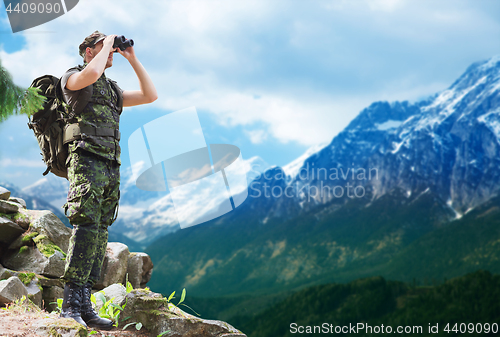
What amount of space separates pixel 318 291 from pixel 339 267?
1045 inches

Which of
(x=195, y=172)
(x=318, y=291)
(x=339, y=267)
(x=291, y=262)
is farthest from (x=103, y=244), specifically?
(x=291, y=262)

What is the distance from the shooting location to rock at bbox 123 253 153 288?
36.0 ft

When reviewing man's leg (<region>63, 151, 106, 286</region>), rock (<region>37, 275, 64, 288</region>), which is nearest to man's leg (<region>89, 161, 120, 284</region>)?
man's leg (<region>63, 151, 106, 286</region>)

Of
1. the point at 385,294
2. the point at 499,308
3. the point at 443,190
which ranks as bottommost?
the point at 499,308

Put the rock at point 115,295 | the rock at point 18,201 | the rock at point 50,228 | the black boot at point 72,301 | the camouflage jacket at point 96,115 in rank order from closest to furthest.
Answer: the black boot at point 72,301 < the camouflage jacket at point 96,115 < the rock at point 115,295 < the rock at point 50,228 < the rock at point 18,201

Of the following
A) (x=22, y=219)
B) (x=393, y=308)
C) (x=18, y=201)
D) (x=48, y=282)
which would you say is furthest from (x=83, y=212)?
(x=393, y=308)

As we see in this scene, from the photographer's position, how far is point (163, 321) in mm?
5762

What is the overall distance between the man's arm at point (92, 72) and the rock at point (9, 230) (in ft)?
17.4

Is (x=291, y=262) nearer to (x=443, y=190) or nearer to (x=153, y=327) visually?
(x=443, y=190)

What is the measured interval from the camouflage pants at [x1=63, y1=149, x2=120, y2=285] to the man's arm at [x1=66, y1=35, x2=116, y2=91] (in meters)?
0.90

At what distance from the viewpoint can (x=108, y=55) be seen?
542 cm

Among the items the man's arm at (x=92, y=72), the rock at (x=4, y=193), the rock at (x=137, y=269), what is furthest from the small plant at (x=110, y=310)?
the rock at (x=4, y=193)

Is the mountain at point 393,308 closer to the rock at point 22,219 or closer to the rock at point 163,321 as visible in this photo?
the rock at point 22,219

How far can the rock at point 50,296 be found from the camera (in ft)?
27.5
